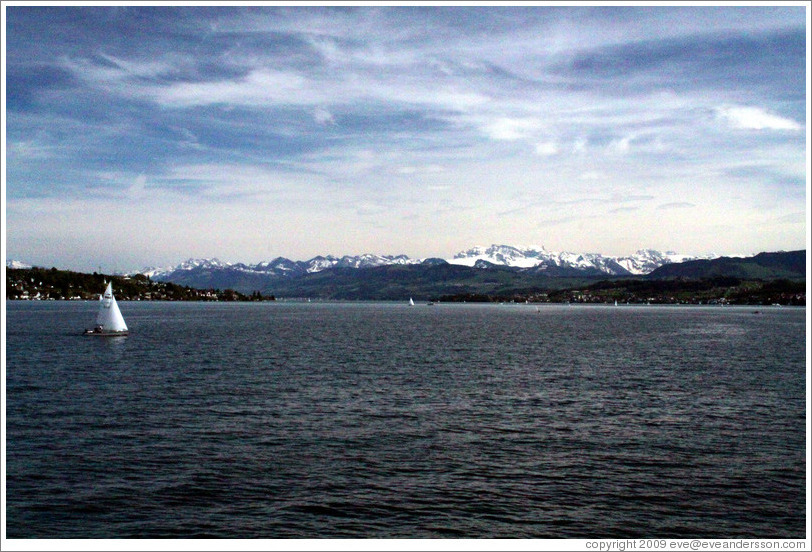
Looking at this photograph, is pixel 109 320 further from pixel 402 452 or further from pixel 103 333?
pixel 402 452

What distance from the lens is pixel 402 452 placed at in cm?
4544

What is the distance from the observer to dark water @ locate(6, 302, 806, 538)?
3384cm

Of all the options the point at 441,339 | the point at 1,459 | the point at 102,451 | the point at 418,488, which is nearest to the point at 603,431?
the point at 418,488

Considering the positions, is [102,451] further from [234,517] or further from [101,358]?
[101,358]

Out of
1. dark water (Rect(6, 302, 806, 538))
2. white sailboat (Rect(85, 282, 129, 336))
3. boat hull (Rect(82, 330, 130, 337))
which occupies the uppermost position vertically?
white sailboat (Rect(85, 282, 129, 336))

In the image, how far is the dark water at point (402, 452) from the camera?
111 ft

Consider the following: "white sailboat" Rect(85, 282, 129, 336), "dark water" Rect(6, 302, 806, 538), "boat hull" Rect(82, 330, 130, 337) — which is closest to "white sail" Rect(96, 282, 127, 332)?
"white sailboat" Rect(85, 282, 129, 336)

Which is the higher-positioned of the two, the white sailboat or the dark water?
the white sailboat

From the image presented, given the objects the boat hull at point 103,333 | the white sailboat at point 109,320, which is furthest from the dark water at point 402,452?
the white sailboat at point 109,320

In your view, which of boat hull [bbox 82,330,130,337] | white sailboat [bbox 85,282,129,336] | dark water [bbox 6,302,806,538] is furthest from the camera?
white sailboat [bbox 85,282,129,336]

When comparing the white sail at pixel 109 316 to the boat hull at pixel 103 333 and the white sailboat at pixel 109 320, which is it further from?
the boat hull at pixel 103 333

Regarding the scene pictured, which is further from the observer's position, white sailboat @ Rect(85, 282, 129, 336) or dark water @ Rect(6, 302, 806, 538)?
white sailboat @ Rect(85, 282, 129, 336)

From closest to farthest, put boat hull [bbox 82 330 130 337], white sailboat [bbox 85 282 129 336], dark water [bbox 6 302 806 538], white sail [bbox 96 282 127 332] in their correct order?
dark water [bbox 6 302 806 538], boat hull [bbox 82 330 130 337], white sailboat [bbox 85 282 129 336], white sail [bbox 96 282 127 332]

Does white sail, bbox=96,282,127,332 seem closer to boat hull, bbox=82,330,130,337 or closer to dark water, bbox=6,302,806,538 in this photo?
boat hull, bbox=82,330,130,337
